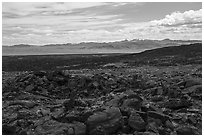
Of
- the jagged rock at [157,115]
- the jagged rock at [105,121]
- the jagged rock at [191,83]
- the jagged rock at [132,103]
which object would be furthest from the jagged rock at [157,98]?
the jagged rock at [105,121]

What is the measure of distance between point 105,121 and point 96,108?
131 centimetres

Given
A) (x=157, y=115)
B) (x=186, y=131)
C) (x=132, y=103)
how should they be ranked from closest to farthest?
1. (x=186, y=131)
2. (x=157, y=115)
3. (x=132, y=103)

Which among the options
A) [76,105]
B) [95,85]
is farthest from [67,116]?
[95,85]

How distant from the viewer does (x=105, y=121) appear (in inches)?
427

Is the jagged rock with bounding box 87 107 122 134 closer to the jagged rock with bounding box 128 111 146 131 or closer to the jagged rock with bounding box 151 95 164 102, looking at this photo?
the jagged rock with bounding box 128 111 146 131

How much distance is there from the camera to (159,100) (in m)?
15.5

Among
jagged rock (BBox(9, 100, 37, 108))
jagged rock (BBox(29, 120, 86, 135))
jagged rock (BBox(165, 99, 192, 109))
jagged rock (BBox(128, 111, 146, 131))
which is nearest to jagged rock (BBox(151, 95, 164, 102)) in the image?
jagged rock (BBox(165, 99, 192, 109))

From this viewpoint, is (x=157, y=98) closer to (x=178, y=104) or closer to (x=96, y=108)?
(x=178, y=104)

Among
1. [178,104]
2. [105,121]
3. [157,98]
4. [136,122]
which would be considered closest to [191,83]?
[157,98]

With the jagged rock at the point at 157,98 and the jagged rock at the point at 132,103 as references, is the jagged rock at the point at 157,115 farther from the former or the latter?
the jagged rock at the point at 157,98

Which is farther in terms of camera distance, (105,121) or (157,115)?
(157,115)

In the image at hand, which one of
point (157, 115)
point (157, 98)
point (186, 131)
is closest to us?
point (186, 131)

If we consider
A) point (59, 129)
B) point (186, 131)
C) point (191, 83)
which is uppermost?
point (191, 83)

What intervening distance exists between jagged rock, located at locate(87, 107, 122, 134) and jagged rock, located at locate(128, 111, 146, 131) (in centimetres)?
39
